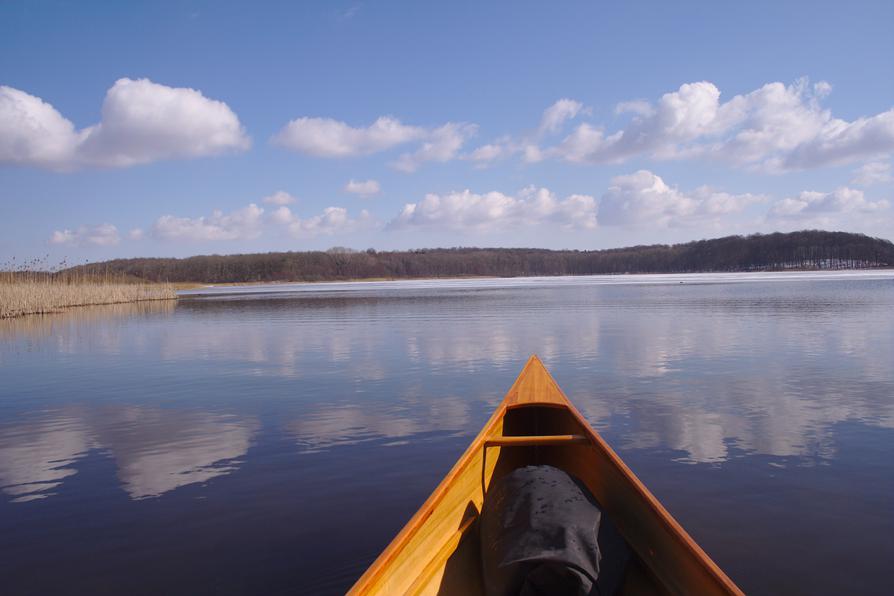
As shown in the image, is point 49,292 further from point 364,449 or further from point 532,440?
point 532,440

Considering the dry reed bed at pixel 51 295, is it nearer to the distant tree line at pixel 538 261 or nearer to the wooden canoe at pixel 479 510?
the wooden canoe at pixel 479 510

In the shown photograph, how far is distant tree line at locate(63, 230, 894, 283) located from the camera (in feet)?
318

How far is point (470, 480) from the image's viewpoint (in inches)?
155

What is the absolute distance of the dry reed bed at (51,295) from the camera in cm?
2364

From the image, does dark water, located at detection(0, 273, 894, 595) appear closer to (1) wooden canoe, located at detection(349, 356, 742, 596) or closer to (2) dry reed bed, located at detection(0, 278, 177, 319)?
(1) wooden canoe, located at detection(349, 356, 742, 596)

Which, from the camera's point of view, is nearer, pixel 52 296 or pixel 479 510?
pixel 479 510

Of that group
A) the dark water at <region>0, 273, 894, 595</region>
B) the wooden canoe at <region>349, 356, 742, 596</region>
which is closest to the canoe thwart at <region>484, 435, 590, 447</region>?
the wooden canoe at <region>349, 356, 742, 596</region>

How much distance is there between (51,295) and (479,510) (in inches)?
1099

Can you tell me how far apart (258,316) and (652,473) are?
67.5ft

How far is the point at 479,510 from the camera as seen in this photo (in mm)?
3941

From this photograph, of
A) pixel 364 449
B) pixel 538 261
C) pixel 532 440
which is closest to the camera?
pixel 532 440

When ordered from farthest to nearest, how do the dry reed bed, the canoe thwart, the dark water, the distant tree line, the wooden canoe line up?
the distant tree line
the dry reed bed
the canoe thwart
the dark water
the wooden canoe

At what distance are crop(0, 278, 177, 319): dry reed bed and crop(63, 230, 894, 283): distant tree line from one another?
67.4 meters

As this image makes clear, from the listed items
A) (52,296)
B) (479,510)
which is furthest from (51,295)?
(479,510)
